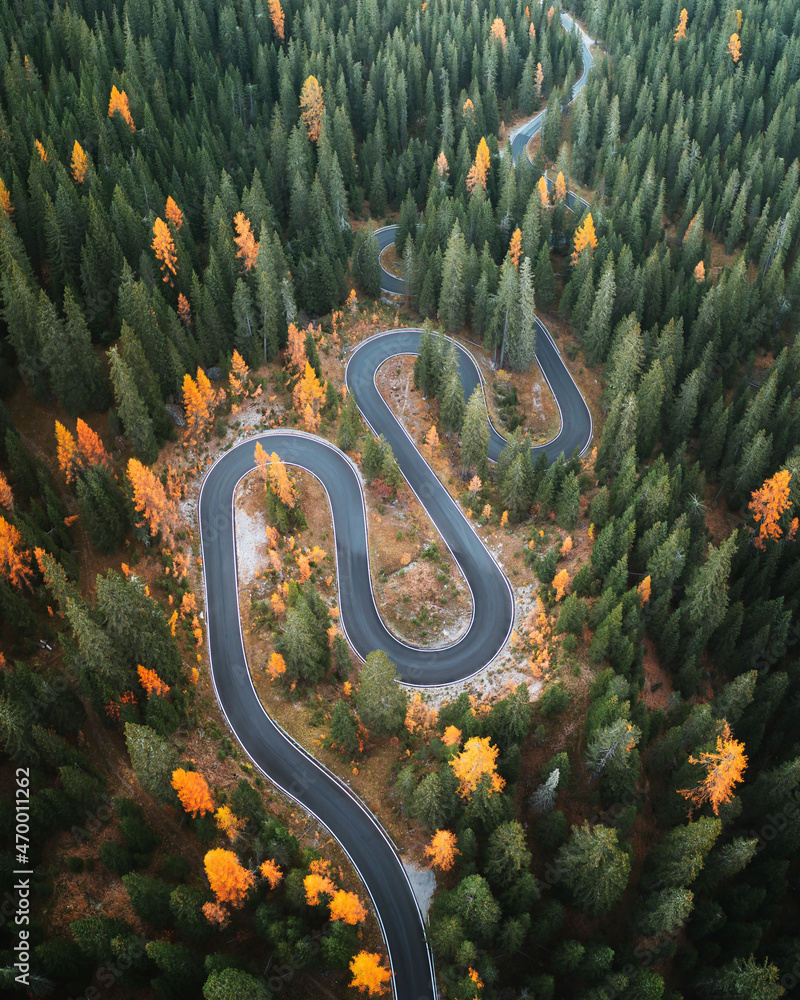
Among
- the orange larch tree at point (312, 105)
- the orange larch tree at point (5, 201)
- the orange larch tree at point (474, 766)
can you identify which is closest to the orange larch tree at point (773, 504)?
the orange larch tree at point (474, 766)

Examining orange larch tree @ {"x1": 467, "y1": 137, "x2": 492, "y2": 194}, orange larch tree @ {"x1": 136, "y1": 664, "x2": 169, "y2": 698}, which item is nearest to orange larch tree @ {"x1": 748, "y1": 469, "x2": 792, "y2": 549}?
orange larch tree @ {"x1": 136, "y1": 664, "x2": 169, "y2": 698}

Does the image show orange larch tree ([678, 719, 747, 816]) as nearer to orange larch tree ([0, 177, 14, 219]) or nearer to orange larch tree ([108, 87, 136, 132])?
orange larch tree ([0, 177, 14, 219])

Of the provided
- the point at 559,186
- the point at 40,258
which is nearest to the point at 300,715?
the point at 40,258

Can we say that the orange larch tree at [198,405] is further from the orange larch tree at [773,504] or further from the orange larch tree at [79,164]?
the orange larch tree at [773,504]

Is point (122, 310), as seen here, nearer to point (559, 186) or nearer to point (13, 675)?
point (13, 675)

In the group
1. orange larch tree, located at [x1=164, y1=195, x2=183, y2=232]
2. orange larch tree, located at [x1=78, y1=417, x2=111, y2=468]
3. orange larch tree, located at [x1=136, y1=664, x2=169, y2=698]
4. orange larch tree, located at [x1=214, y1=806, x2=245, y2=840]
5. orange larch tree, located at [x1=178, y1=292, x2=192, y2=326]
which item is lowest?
orange larch tree, located at [x1=214, y1=806, x2=245, y2=840]
